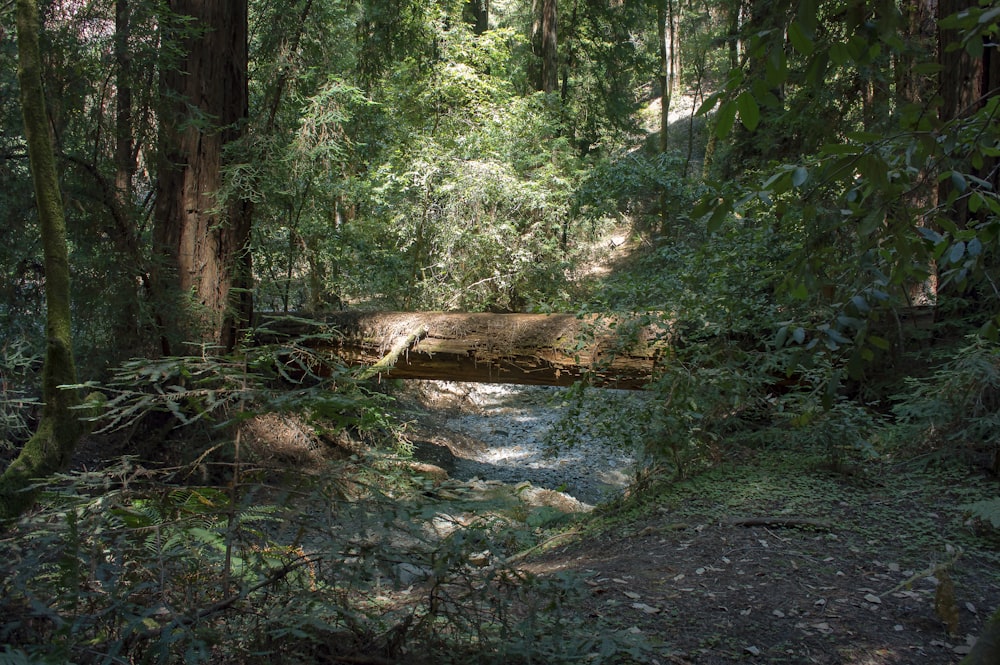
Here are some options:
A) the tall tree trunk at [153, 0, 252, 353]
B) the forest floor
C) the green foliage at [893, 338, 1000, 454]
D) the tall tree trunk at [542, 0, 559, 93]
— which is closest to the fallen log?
the tall tree trunk at [153, 0, 252, 353]

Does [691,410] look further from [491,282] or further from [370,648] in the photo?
[491,282]

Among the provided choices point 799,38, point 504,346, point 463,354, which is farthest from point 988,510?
point 463,354

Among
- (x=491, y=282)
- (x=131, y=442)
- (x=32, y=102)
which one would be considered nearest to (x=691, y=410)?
(x=32, y=102)

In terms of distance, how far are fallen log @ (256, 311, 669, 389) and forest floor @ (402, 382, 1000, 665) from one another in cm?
122

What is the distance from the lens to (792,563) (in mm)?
4125

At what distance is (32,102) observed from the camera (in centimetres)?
383

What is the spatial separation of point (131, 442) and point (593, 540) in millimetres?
4921

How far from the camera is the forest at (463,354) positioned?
232cm

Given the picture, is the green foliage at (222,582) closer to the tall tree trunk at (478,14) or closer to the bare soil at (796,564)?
the bare soil at (796,564)

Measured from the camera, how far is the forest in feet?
7.60

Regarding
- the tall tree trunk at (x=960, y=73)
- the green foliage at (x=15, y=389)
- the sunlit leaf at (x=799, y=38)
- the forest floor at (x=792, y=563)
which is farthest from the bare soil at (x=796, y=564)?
the green foliage at (x=15, y=389)

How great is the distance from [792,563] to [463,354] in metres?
4.09

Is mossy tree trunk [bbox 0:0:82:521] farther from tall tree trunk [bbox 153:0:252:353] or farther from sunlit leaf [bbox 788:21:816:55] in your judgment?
sunlit leaf [bbox 788:21:816:55]

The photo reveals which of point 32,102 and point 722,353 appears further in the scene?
point 722,353
